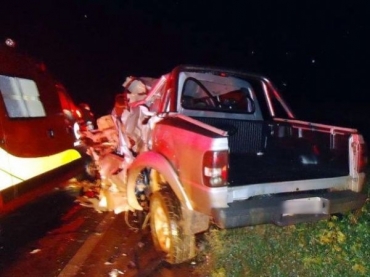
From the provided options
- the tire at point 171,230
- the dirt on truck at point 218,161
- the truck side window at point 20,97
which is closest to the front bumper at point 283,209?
the dirt on truck at point 218,161

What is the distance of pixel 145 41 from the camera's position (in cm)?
4256

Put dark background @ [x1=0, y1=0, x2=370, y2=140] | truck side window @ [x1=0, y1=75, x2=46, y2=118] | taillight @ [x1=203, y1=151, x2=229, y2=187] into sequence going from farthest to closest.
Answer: dark background @ [x1=0, y1=0, x2=370, y2=140] → truck side window @ [x1=0, y1=75, x2=46, y2=118] → taillight @ [x1=203, y1=151, x2=229, y2=187]

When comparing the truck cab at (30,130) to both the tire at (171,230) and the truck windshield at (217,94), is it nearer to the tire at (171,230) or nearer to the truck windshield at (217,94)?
the tire at (171,230)

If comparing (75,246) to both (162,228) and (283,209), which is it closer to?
(162,228)

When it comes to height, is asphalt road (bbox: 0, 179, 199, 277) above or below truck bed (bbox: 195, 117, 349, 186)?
below

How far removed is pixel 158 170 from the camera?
A: 545 cm

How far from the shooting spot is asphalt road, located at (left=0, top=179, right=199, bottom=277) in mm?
5398

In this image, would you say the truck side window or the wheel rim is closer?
the wheel rim

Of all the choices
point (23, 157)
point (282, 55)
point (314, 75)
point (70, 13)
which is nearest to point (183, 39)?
point (70, 13)

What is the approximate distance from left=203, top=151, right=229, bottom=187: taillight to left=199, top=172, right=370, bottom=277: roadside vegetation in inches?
37.6

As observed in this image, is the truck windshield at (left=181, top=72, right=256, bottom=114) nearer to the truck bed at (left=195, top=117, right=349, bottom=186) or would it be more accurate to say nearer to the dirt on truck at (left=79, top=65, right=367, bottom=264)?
the dirt on truck at (left=79, top=65, right=367, bottom=264)

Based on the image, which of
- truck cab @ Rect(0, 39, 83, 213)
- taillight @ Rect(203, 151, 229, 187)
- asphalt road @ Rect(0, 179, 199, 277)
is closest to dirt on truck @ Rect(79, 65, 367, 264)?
taillight @ Rect(203, 151, 229, 187)

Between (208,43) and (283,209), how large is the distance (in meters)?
37.0

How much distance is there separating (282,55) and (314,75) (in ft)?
11.7
